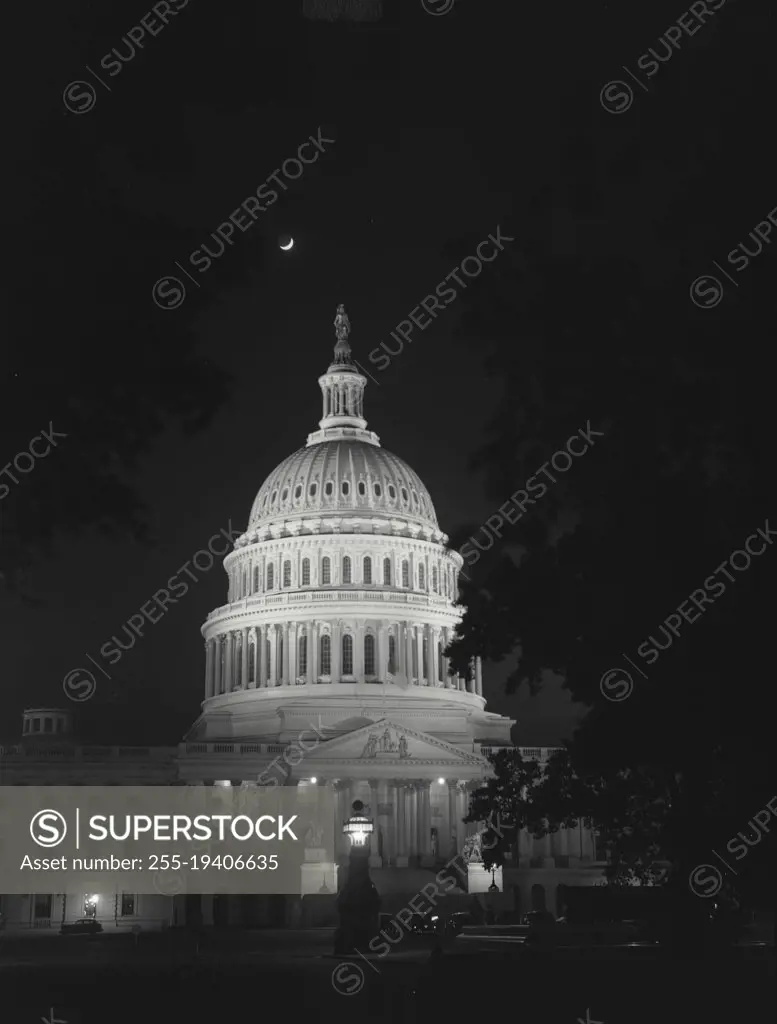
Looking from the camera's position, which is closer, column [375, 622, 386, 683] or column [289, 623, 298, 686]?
column [289, 623, 298, 686]

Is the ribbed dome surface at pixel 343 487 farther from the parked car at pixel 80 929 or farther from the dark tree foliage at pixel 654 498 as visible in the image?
the dark tree foliage at pixel 654 498

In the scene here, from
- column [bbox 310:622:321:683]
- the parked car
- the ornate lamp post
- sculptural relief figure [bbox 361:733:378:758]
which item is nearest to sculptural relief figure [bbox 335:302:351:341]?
column [bbox 310:622:321:683]

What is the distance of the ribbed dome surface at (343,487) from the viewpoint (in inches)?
5408

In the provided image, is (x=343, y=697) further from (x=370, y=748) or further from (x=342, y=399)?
(x=342, y=399)

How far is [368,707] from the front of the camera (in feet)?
411

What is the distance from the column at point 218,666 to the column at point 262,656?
20.6ft

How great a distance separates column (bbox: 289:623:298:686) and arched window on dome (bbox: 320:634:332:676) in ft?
7.95

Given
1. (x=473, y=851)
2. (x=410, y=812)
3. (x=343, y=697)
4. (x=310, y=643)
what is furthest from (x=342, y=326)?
(x=473, y=851)

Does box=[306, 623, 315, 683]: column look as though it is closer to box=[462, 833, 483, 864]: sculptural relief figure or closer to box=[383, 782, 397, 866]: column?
box=[383, 782, 397, 866]: column

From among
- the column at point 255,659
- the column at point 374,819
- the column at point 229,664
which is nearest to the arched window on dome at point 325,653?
the column at point 255,659

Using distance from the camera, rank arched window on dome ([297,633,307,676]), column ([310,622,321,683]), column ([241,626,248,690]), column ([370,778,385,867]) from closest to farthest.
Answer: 1. column ([370,778,385,867])
2. column ([310,622,321,683])
3. arched window on dome ([297,633,307,676])
4. column ([241,626,248,690])

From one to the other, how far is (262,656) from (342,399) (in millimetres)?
29363

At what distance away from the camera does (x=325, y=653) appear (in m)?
131

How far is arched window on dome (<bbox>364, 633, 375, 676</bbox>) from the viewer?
428 feet
